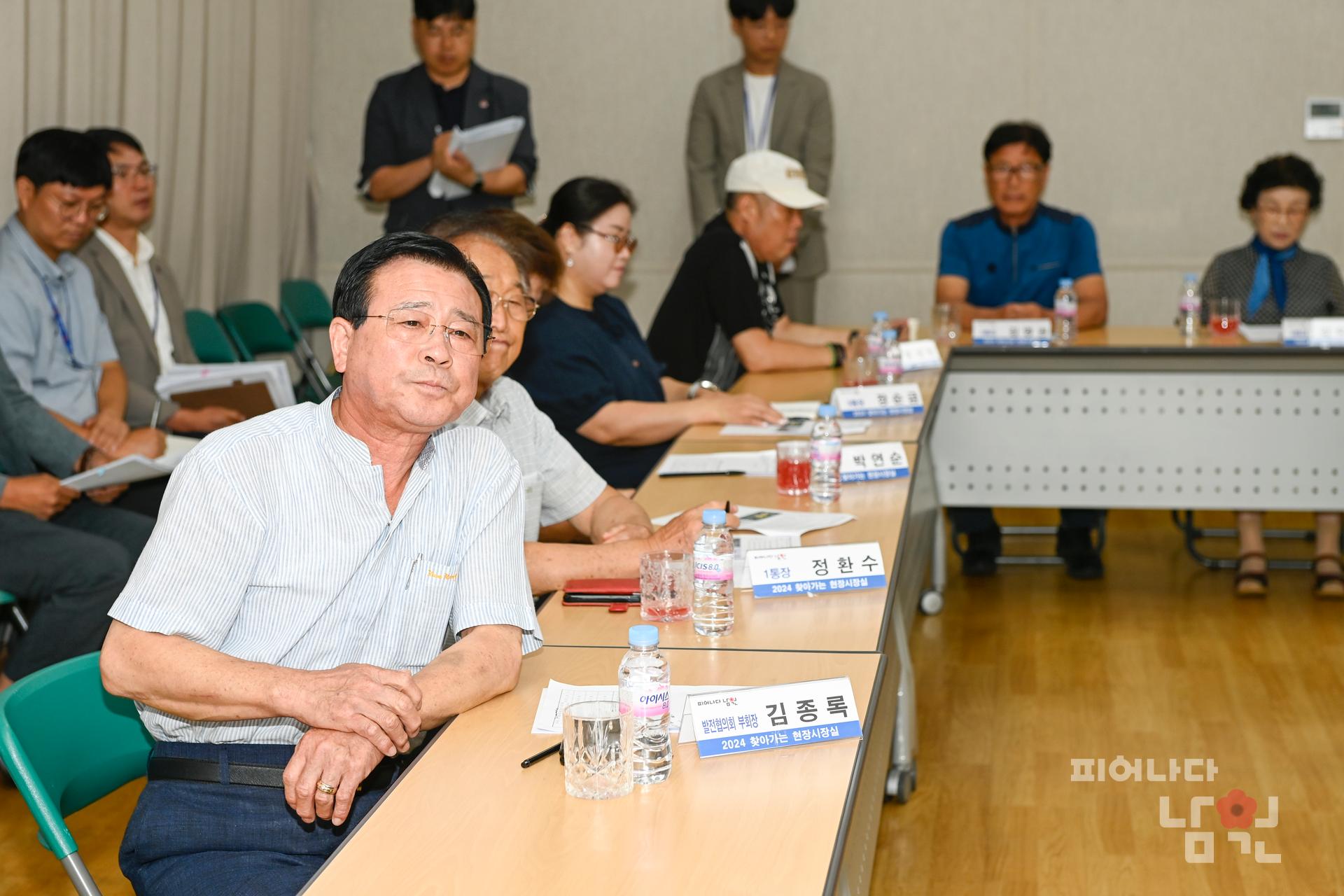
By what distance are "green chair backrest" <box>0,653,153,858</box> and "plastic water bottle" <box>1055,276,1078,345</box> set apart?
349 centimetres

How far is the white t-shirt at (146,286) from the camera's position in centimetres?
445

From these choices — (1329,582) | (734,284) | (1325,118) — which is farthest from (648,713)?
(1325,118)

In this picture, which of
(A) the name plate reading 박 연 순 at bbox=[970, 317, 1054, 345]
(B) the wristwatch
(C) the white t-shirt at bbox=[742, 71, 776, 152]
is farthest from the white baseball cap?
(C) the white t-shirt at bbox=[742, 71, 776, 152]

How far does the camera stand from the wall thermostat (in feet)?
20.8

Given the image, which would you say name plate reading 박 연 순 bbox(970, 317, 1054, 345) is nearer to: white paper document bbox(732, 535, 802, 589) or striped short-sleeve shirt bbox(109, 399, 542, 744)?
white paper document bbox(732, 535, 802, 589)

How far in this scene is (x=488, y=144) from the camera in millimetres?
5211

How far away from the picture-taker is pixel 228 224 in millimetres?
6172

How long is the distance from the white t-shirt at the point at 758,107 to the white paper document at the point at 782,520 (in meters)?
4.00

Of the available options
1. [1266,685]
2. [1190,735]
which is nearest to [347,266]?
[1190,735]

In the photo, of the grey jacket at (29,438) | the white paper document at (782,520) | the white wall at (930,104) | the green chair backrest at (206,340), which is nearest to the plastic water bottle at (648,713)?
the white paper document at (782,520)

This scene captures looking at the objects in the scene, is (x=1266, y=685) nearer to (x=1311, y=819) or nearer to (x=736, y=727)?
(x=1311, y=819)

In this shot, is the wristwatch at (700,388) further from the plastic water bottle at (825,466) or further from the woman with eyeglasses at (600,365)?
the plastic water bottle at (825,466)

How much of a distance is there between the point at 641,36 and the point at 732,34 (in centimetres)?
45

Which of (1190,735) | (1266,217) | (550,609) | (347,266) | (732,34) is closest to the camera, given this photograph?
(347,266)
